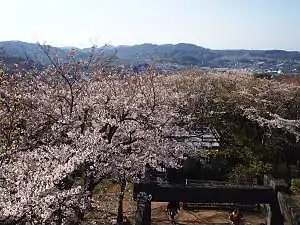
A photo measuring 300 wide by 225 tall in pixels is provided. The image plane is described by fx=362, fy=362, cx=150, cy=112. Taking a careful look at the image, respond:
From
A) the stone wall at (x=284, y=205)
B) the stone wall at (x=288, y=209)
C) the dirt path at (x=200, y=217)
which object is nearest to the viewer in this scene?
the stone wall at (x=288, y=209)

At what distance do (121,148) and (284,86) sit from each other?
1516cm

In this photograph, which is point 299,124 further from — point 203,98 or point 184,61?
point 184,61

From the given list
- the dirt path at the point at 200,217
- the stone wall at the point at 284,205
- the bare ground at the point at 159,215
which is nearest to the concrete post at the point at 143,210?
the stone wall at the point at 284,205

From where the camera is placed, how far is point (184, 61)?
424 feet

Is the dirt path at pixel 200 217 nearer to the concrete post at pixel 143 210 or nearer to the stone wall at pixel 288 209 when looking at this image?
the stone wall at pixel 288 209

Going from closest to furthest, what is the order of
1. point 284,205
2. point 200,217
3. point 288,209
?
1. point 288,209
2. point 284,205
3. point 200,217

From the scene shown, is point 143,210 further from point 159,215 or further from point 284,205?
point 159,215

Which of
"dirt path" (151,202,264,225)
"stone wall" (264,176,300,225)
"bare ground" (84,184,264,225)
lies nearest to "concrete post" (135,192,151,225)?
"stone wall" (264,176,300,225)

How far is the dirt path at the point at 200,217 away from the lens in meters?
13.7

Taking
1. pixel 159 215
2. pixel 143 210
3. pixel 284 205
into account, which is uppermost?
pixel 143 210

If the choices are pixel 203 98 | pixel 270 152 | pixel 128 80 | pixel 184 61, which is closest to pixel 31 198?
pixel 128 80

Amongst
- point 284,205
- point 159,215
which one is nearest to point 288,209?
point 284,205

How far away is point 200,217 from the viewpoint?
14102 mm

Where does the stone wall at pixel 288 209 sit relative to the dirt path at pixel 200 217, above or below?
above
